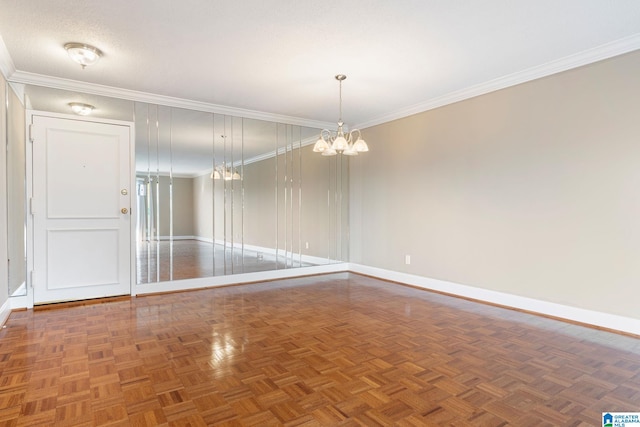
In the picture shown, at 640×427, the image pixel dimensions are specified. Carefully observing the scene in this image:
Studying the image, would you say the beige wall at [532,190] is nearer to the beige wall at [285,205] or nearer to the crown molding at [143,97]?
the beige wall at [285,205]

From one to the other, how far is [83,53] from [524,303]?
15.8ft

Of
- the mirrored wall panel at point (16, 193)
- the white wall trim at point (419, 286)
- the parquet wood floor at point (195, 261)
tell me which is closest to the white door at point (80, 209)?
the mirrored wall panel at point (16, 193)

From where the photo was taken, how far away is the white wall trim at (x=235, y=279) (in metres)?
4.30

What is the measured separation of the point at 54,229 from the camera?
12.4ft

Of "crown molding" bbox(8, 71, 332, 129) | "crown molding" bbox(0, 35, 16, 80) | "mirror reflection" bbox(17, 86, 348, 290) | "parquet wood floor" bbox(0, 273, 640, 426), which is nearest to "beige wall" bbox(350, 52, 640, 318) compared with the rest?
"parquet wood floor" bbox(0, 273, 640, 426)

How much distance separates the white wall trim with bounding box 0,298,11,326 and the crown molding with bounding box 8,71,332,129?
7.30 ft

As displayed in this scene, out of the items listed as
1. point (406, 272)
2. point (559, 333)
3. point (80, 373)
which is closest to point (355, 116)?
point (406, 272)

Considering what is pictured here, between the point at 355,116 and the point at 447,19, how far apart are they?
8.88 ft

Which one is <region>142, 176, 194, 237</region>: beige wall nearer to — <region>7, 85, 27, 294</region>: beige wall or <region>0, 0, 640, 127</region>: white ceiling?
<region>0, 0, 640, 127</region>: white ceiling

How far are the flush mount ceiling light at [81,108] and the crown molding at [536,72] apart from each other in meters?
3.89

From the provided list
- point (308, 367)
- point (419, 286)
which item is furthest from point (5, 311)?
point (419, 286)

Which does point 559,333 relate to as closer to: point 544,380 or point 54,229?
point 544,380

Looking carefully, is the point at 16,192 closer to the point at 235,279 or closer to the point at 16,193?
the point at 16,193

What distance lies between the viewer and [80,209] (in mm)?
3898
